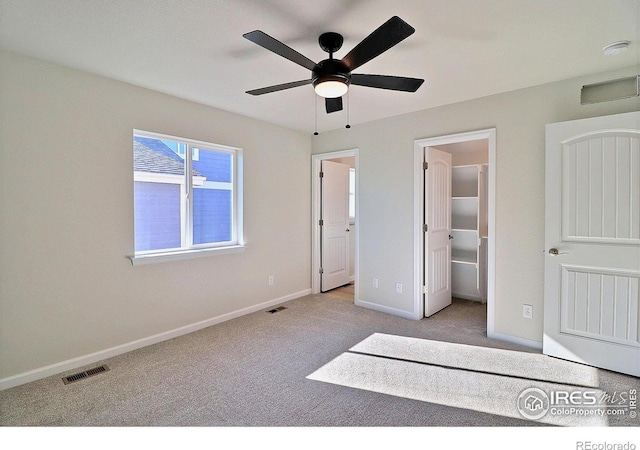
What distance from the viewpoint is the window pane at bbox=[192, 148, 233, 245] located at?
3.57 meters

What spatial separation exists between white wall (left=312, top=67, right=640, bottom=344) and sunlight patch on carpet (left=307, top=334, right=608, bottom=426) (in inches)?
18.9

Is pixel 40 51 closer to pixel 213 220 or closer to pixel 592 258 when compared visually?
pixel 213 220

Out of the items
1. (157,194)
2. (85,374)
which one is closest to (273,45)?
(157,194)

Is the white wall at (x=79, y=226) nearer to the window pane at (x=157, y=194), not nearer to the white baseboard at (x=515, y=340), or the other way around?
the window pane at (x=157, y=194)

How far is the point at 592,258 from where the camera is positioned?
8.47 feet

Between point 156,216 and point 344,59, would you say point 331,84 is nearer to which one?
point 344,59

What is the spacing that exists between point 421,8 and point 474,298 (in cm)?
387

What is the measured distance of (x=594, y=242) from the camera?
2.57 meters

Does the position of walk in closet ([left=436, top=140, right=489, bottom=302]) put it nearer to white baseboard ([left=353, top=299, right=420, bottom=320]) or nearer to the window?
white baseboard ([left=353, top=299, right=420, bottom=320])

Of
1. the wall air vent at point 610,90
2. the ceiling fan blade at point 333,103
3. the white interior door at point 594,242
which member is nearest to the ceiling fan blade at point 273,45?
the ceiling fan blade at point 333,103

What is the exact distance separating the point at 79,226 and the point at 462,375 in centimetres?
329

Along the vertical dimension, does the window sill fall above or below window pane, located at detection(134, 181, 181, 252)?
below

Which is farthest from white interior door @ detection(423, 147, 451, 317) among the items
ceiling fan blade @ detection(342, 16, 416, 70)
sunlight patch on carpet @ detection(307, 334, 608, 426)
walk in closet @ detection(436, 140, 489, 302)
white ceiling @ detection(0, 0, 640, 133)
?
ceiling fan blade @ detection(342, 16, 416, 70)
